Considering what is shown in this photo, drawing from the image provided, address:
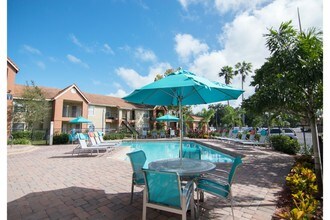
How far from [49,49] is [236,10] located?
1438 centimetres

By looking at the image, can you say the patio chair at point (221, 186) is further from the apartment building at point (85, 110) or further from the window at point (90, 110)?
the window at point (90, 110)

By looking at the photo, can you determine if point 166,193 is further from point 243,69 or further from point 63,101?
point 243,69

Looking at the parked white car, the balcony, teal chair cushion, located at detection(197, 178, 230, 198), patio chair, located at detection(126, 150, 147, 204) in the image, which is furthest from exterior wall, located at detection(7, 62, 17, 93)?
the parked white car

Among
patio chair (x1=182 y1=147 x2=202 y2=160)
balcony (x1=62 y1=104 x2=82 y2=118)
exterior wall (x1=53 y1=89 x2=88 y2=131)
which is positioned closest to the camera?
patio chair (x1=182 y1=147 x2=202 y2=160)

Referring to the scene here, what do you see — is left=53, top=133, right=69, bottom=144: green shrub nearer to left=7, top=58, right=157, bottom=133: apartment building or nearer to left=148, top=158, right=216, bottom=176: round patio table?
left=7, top=58, right=157, bottom=133: apartment building

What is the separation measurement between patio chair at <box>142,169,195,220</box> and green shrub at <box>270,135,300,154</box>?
1098cm

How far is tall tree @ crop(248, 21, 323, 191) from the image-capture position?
4155 millimetres

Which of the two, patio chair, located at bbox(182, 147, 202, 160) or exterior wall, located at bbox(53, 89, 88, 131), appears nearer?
patio chair, located at bbox(182, 147, 202, 160)

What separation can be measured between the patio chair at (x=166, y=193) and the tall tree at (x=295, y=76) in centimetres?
391

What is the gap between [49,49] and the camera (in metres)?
14.5

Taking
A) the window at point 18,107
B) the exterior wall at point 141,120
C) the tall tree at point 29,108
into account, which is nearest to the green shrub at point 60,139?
the tall tree at point 29,108

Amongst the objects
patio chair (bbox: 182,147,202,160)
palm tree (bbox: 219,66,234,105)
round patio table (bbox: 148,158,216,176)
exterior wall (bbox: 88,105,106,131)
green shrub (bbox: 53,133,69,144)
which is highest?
palm tree (bbox: 219,66,234,105)

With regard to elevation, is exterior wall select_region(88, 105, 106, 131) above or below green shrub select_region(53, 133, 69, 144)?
above
